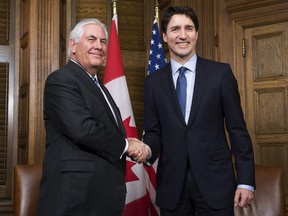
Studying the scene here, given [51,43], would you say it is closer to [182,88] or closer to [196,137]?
[182,88]

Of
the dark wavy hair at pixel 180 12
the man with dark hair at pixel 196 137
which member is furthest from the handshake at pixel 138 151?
the dark wavy hair at pixel 180 12

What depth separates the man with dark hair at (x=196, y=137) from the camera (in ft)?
6.75

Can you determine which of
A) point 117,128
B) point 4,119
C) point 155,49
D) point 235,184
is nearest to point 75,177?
point 117,128

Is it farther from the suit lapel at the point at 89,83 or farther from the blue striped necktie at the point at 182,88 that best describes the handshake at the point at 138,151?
the blue striped necktie at the point at 182,88

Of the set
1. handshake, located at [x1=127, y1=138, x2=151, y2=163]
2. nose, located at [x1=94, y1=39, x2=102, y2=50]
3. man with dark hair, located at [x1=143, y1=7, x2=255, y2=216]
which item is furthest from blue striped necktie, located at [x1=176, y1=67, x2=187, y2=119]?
nose, located at [x1=94, y1=39, x2=102, y2=50]

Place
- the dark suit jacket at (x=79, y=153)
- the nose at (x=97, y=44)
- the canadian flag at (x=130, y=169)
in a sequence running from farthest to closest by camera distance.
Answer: the canadian flag at (x=130, y=169), the nose at (x=97, y=44), the dark suit jacket at (x=79, y=153)

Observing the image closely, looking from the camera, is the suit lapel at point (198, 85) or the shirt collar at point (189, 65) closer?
the suit lapel at point (198, 85)

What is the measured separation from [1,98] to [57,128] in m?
2.70

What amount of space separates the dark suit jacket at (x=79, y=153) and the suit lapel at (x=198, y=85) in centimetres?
35

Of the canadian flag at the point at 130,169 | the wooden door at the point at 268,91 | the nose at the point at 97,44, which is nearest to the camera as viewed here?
the nose at the point at 97,44

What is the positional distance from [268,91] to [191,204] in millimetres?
1990

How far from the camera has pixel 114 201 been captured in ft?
7.04

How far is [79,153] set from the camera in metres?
2.06

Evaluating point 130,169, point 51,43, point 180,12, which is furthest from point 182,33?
point 51,43
